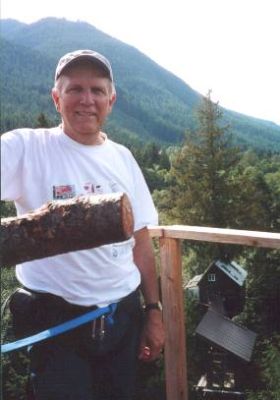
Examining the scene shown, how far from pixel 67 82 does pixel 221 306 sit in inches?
569

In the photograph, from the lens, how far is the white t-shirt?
1.58 m

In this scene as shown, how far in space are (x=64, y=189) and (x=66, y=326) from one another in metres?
0.42

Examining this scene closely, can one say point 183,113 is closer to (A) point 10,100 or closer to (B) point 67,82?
(A) point 10,100

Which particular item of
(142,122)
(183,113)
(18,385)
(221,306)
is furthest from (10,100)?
(18,385)

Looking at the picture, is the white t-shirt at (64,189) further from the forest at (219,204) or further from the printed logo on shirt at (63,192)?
the forest at (219,204)

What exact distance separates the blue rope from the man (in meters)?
0.03

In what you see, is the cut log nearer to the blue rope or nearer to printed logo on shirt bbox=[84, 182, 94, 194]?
the blue rope

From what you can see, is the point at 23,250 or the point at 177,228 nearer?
the point at 23,250

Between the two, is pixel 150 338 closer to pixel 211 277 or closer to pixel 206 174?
pixel 211 277

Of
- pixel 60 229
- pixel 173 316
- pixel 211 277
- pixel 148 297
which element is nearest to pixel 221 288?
pixel 211 277

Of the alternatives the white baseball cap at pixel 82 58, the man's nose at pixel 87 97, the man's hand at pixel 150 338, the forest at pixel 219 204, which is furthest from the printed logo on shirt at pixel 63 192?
the forest at pixel 219 204

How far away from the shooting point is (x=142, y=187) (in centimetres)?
199

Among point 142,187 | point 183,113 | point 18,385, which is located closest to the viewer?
point 142,187

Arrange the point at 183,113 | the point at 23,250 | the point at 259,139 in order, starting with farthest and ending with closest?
1. the point at 183,113
2. the point at 259,139
3. the point at 23,250
